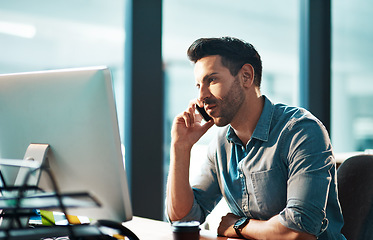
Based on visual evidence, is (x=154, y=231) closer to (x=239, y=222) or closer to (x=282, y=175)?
(x=239, y=222)

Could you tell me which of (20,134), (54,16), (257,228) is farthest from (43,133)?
(54,16)

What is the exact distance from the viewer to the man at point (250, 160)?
4.63 feet

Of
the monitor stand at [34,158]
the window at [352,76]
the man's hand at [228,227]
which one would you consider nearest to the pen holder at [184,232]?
the man's hand at [228,227]

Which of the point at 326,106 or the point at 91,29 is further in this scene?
the point at 326,106

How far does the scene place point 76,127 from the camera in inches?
40.6

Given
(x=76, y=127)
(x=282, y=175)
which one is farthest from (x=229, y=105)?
(x=76, y=127)

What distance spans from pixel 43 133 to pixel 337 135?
2980mm

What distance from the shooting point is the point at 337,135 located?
358cm

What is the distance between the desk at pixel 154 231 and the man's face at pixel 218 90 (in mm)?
462

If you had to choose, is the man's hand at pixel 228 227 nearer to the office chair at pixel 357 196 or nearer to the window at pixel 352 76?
the office chair at pixel 357 196

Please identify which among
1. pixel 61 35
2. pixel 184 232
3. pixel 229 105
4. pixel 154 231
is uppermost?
pixel 61 35

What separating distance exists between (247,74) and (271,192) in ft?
1.67

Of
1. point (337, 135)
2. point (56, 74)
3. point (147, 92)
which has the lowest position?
point (337, 135)

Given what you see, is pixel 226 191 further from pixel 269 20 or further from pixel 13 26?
pixel 269 20
